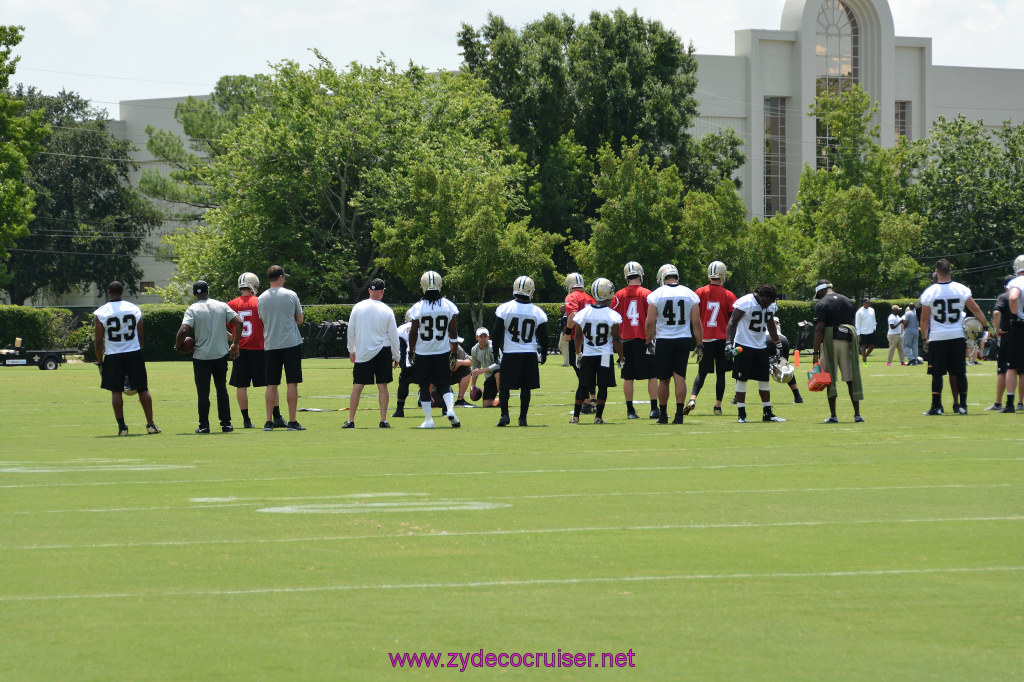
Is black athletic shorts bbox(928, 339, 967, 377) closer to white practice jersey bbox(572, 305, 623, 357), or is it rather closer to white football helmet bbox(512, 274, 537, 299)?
white practice jersey bbox(572, 305, 623, 357)

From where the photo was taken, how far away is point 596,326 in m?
17.3

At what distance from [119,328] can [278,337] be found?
77.3 inches

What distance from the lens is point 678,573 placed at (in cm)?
694

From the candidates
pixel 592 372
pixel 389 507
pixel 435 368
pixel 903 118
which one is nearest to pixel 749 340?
pixel 592 372

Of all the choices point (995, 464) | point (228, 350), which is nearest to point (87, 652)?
point (995, 464)

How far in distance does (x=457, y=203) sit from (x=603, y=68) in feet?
63.0

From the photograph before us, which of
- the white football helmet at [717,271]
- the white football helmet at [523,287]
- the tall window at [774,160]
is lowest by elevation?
the white football helmet at [523,287]

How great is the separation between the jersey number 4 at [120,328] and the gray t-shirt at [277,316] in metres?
1.60

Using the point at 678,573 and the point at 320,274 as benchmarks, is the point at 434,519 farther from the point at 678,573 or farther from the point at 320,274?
the point at 320,274

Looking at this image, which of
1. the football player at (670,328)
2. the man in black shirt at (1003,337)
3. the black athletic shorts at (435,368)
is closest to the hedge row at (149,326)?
the man in black shirt at (1003,337)

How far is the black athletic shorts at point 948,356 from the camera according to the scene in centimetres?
1797

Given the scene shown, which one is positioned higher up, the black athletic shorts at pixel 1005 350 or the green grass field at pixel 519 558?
the black athletic shorts at pixel 1005 350

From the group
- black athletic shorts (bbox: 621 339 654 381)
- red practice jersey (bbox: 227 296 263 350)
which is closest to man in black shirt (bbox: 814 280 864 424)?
black athletic shorts (bbox: 621 339 654 381)

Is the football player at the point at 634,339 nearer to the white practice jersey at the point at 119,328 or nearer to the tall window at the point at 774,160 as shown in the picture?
the white practice jersey at the point at 119,328
